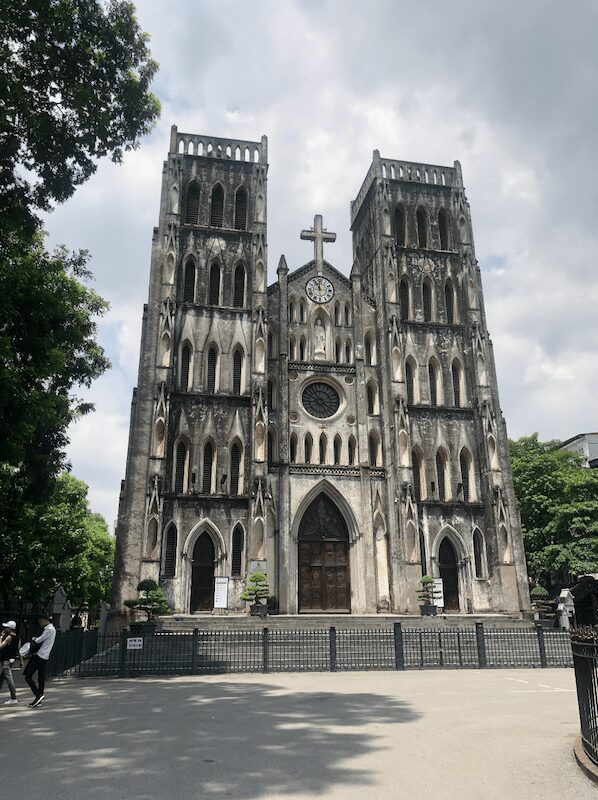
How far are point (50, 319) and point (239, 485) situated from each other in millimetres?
16464

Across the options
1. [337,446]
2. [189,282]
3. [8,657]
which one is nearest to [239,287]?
[189,282]

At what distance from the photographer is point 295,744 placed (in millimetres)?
7645

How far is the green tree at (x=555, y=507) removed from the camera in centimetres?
3322

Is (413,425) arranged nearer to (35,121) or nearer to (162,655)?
(162,655)

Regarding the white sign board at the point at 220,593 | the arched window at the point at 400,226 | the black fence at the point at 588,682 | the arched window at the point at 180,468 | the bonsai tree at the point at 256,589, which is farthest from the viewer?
the arched window at the point at 400,226

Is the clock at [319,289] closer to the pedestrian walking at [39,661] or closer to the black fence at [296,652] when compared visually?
the black fence at [296,652]

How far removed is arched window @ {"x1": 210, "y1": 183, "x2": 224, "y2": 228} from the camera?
33719 millimetres

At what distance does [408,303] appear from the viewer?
34.0 m

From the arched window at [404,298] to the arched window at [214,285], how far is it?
962 cm

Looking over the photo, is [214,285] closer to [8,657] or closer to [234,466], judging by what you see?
[234,466]

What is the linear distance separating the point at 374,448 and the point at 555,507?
11807 millimetres

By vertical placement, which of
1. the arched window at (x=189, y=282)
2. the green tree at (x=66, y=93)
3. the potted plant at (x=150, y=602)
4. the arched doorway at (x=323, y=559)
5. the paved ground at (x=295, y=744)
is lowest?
the paved ground at (x=295, y=744)

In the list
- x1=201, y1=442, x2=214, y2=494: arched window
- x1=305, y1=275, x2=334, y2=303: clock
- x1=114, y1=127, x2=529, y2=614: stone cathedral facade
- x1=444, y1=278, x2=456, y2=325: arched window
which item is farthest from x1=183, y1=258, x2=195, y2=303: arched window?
x1=444, y1=278, x2=456, y2=325: arched window

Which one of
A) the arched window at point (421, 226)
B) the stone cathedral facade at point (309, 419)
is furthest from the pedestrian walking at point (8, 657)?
the arched window at point (421, 226)
